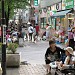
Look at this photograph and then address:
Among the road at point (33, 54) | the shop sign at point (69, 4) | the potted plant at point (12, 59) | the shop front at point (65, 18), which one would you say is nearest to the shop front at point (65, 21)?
the shop front at point (65, 18)

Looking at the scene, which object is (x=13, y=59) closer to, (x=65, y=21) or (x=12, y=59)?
(x=12, y=59)

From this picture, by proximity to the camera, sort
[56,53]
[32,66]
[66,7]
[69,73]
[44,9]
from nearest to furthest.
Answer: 1. [69,73]
2. [56,53]
3. [32,66]
4. [66,7]
5. [44,9]

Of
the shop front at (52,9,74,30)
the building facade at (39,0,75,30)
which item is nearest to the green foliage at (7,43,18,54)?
the building facade at (39,0,75,30)

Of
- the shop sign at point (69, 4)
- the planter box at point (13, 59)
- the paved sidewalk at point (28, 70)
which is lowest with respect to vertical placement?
the paved sidewalk at point (28, 70)

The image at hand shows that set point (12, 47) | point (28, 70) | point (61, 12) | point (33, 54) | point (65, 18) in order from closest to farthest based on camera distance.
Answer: point (28, 70), point (12, 47), point (33, 54), point (65, 18), point (61, 12)

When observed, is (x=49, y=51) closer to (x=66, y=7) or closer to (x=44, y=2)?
(x=66, y=7)

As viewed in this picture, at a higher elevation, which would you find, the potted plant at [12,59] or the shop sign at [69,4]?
the shop sign at [69,4]

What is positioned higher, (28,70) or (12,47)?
(12,47)

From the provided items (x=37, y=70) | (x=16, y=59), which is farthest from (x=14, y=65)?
(x=37, y=70)

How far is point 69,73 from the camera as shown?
9.71 metres

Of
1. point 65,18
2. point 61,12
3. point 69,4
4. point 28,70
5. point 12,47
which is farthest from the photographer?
point 61,12

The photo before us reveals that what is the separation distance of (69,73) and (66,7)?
2441 centimetres

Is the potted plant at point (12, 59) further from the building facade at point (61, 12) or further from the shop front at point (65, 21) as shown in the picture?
the building facade at point (61, 12)

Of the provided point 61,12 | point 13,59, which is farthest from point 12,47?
point 61,12
